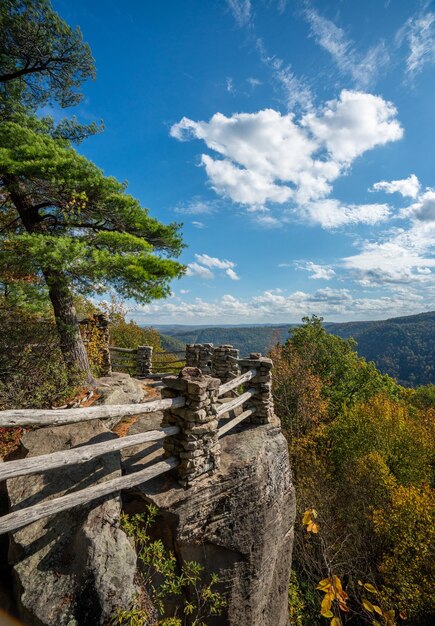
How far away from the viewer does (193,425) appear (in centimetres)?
490

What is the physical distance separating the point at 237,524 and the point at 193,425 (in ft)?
7.21

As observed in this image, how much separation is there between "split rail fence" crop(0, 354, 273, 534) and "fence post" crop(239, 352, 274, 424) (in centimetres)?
69

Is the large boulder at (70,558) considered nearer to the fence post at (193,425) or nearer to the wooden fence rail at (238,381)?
the fence post at (193,425)

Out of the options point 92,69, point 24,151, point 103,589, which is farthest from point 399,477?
point 92,69

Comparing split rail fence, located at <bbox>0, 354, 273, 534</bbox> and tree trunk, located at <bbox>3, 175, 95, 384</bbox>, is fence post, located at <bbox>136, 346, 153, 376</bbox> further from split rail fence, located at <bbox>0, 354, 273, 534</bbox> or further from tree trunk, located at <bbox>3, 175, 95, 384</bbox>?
split rail fence, located at <bbox>0, 354, 273, 534</bbox>

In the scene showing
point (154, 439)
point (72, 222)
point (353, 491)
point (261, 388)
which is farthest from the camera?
point (353, 491)

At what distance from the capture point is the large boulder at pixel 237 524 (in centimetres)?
465

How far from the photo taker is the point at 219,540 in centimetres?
499

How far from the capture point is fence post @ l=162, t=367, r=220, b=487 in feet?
15.9

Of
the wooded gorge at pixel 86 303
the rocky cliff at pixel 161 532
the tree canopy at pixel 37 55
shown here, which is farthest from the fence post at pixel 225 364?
the tree canopy at pixel 37 55

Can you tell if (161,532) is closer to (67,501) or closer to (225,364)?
(67,501)

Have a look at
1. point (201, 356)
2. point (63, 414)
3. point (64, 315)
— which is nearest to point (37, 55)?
point (64, 315)

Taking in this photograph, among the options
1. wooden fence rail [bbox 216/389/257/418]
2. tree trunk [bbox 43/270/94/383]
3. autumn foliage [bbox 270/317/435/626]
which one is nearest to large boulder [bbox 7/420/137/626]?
wooden fence rail [bbox 216/389/257/418]

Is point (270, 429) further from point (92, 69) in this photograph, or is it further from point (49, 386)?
Result: point (92, 69)
